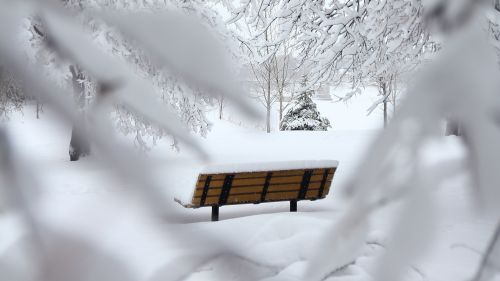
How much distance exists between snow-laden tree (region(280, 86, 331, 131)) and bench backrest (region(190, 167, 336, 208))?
15.9 m

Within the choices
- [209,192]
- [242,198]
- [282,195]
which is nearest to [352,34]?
[282,195]

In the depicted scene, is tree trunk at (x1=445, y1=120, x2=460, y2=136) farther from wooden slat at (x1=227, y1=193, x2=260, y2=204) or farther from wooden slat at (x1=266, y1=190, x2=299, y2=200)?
wooden slat at (x1=266, y1=190, x2=299, y2=200)

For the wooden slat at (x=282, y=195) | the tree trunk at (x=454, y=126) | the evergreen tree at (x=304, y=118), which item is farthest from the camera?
the evergreen tree at (x=304, y=118)

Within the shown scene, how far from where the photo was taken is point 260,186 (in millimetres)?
6129

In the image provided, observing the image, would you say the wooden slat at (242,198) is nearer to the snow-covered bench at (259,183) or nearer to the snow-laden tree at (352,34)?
the snow-covered bench at (259,183)

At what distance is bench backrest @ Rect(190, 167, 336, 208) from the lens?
5891mm

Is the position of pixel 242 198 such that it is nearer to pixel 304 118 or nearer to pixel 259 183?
pixel 259 183

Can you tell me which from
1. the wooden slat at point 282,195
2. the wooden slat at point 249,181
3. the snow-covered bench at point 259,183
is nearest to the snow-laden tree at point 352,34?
the snow-covered bench at point 259,183

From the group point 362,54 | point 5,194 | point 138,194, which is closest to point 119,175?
point 138,194

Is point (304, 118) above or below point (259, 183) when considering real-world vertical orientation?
above

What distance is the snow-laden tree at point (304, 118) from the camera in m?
22.5

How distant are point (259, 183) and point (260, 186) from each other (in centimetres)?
5

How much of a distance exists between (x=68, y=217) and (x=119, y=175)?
150 mm

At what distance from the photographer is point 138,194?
→ 17.5 inches
